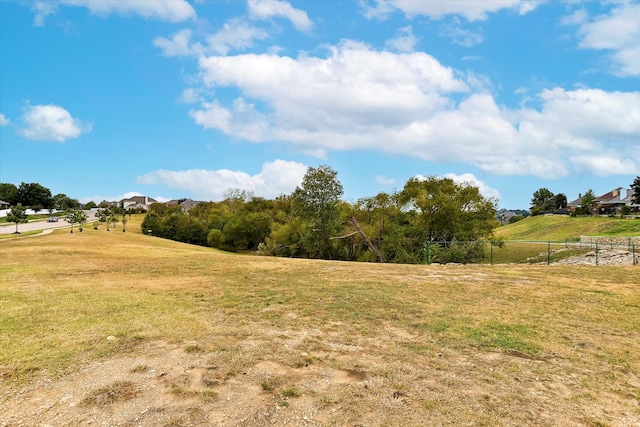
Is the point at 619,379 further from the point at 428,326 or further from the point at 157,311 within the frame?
the point at 157,311

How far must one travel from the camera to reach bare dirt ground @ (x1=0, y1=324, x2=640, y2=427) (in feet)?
12.6

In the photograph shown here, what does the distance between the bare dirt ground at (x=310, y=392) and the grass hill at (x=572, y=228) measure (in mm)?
36774

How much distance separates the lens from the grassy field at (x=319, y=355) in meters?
4.03

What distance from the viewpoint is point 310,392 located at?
14.4 ft

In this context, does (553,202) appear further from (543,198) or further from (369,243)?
(369,243)

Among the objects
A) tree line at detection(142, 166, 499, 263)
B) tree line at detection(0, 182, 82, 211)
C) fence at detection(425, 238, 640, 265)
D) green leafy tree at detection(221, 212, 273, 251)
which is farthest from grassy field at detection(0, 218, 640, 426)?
tree line at detection(0, 182, 82, 211)

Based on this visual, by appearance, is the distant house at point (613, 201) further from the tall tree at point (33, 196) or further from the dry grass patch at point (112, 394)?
the tall tree at point (33, 196)

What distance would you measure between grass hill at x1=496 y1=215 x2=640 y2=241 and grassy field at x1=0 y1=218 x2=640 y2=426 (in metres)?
33.2

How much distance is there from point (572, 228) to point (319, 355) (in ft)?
189

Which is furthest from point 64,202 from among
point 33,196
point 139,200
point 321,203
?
point 321,203

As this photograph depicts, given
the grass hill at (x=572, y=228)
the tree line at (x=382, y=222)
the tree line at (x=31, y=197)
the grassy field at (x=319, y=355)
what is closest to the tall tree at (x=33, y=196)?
the tree line at (x=31, y=197)

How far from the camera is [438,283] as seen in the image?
13031 mm

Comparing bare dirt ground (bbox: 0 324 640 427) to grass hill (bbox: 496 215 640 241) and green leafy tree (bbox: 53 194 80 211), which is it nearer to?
grass hill (bbox: 496 215 640 241)

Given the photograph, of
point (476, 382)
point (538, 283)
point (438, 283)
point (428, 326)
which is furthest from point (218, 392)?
point (538, 283)
